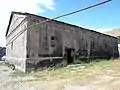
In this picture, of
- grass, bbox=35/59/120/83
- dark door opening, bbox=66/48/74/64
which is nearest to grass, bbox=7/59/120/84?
grass, bbox=35/59/120/83

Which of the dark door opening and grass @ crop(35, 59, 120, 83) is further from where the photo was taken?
the dark door opening

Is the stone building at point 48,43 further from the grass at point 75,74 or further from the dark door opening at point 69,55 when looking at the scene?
the grass at point 75,74

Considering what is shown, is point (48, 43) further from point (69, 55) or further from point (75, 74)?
point (75, 74)

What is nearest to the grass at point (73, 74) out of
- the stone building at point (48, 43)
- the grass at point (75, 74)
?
the grass at point (75, 74)

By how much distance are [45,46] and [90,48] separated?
23.8 feet

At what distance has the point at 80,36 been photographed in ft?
64.4

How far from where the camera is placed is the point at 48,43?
1602 cm

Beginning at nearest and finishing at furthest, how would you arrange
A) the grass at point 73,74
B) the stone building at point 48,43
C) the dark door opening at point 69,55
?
1. the grass at point 73,74
2. the stone building at point 48,43
3. the dark door opening at point 69,55

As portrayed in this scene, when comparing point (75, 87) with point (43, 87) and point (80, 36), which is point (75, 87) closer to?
point (43, 87)

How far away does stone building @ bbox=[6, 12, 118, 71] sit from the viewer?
14.8 metres

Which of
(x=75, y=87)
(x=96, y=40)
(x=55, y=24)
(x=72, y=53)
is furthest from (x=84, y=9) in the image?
(x=96, y=40)

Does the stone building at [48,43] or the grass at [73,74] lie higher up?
the stone building at [48,43]

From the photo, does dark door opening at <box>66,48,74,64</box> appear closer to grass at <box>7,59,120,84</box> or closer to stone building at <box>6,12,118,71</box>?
stone building at <box>6,12,118,71</box>

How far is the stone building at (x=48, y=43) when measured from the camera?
14.8m
